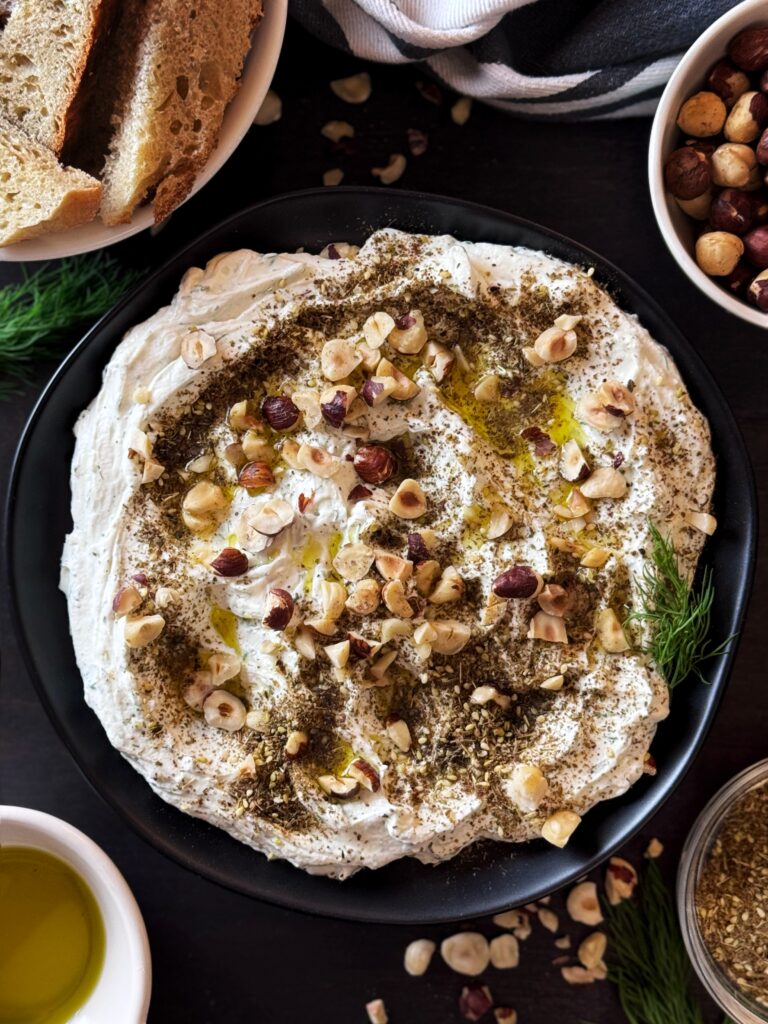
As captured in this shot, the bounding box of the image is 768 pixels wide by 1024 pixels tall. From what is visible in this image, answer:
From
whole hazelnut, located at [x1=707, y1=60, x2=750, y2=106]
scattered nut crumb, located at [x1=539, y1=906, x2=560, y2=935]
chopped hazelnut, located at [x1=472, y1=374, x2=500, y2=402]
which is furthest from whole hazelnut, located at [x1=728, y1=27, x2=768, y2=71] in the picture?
scattered nut crumb, located at [x1=539, y1=906, x2=560, y2=935]

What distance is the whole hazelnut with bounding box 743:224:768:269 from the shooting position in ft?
5.16

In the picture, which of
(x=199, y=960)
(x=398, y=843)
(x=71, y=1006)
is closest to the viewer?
(x=398, y=843)

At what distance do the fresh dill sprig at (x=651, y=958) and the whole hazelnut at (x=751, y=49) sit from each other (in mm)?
1381

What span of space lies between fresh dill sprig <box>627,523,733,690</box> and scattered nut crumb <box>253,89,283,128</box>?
1.00 meters

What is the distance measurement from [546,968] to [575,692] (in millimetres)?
628

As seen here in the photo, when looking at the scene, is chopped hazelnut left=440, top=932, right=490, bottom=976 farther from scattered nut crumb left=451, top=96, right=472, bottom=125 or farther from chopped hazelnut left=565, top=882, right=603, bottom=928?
scattered nut crumb left=451, top=96, right=472, bottom=125

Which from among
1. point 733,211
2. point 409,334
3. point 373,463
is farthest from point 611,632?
point 733,211

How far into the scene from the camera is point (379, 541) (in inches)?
61.9

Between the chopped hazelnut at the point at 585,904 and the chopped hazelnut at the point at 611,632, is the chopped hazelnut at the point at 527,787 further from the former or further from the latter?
the chopped hazelnut at the point at 585,904

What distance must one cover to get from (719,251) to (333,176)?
27.6 inches

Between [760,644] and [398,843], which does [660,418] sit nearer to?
[760,644]

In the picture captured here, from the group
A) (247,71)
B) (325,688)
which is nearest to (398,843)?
(325,688)

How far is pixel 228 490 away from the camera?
63.1 inches

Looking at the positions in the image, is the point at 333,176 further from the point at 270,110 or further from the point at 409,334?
the point at 409,334
